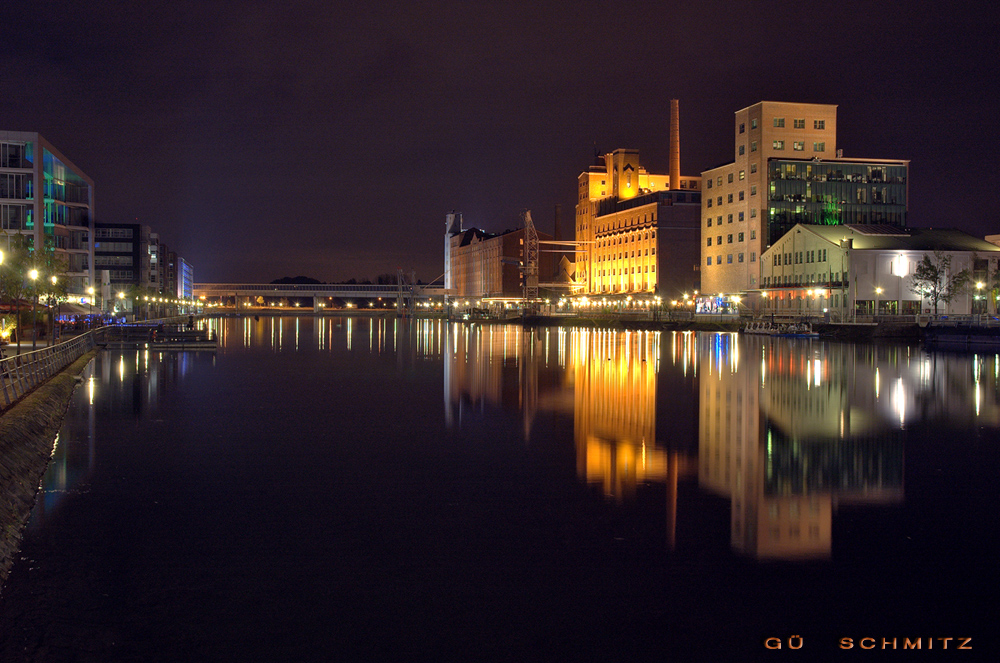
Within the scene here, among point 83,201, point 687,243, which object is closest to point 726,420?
point 83,201

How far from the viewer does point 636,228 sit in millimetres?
107688

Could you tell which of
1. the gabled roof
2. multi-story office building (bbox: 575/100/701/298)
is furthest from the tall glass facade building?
multi-story office building (bbox: 575/100/701/298)

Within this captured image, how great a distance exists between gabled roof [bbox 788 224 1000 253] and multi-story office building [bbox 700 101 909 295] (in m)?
9.03

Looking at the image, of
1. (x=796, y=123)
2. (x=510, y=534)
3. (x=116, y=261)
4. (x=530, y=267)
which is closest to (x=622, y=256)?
(x=530, y=267)

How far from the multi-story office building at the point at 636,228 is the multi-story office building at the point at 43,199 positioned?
6147 centimetres

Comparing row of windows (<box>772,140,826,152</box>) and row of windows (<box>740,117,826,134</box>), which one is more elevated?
row of windows (<box>740,117,826,134</box>)

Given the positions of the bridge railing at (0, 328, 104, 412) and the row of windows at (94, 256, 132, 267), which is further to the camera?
the row of windows at (94, 256, 132, 267)

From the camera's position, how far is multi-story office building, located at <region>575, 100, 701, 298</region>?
330 ft

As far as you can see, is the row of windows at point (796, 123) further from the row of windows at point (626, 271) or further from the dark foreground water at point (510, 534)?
the dark foreground water at point (510, 534)

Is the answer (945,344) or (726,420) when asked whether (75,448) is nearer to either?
(726,420)

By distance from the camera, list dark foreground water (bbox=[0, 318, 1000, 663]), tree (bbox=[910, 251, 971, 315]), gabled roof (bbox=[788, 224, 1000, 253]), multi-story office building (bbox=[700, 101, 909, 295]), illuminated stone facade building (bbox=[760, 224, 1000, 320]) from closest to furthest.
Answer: dark foreground water (bbox=[0, 318, 1000, 663]) → tree (bbox=[910, 251, 971, 315]) → illuminated stone facade building (bbox=[760, 224, 1000, 320]) → gabled roof (bbox=[788, 224, 1000, 253]) → multi-story office building (bbox=[700, 101, 909, 295])

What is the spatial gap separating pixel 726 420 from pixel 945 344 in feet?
120

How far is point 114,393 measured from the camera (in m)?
22.7

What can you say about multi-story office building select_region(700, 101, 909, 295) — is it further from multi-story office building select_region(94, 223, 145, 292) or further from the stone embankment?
multi-story office building select_region(94, 223, 145, 292)
